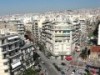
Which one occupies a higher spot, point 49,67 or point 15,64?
point 15,64

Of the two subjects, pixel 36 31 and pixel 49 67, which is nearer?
pixel 49 67

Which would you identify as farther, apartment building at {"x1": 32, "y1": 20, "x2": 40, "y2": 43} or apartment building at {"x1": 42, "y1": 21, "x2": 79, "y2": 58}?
apartment building at {"x1": 32, "y1": 20, "x2": 40, "y2": 43}

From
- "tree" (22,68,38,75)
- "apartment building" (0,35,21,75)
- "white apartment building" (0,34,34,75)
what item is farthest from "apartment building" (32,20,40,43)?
"apartment building" (0,35,21,75)

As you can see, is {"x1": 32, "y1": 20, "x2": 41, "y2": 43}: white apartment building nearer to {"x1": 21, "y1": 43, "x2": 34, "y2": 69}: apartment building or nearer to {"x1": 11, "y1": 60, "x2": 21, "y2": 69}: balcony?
→ {"x1": 21, "y1": 43, "x2": 34, "y2": 69}: apartment building

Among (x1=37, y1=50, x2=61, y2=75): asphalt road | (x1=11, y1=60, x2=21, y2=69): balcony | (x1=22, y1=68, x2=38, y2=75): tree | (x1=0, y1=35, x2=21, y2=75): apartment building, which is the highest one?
(x1=0, y1=35, x2=21, y2=75): apartment building

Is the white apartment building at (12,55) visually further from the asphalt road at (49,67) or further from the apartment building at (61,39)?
the apartment building at (61,39)

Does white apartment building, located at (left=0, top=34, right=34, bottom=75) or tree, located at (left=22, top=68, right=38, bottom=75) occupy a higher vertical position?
white apartment building, located at (left=0, top=34, right=34, bottom=75)

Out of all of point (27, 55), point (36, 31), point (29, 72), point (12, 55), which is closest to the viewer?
point (12, 55)

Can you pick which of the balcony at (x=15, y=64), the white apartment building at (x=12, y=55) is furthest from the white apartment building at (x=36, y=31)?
the balcony at (x=15, y=64)

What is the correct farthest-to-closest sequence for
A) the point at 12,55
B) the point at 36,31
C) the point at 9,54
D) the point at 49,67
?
the point at 36,31 < the point at 49,67 < the point at 12,55 < the point at 9,54

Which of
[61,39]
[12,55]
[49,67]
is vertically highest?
[12,55]

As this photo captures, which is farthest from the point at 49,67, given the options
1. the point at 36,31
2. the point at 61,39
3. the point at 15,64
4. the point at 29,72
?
the point at 36,31

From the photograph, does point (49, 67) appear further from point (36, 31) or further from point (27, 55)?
point (36, 31)
